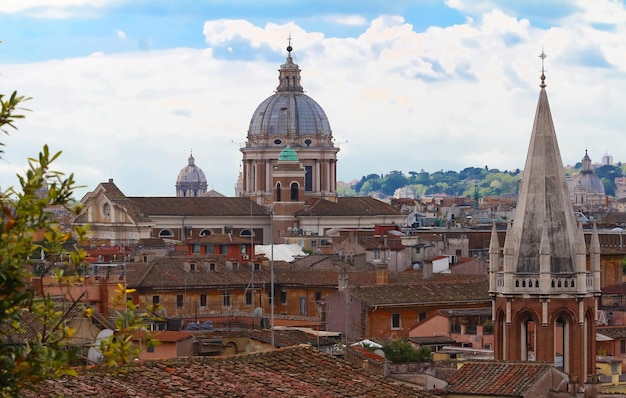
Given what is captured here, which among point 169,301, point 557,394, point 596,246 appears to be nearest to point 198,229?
point 169,301

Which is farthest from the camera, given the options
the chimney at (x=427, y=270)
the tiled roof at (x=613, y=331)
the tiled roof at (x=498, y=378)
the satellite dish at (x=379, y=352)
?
the chimney at (x=427, y=270)

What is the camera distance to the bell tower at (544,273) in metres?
35.7

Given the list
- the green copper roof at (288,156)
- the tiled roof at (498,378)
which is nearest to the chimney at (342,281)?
the tiled roof at (498,378)

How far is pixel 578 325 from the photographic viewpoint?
35812mm

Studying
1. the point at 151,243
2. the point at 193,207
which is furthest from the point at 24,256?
the point at 193,207

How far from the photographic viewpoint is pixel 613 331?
43.2 metres

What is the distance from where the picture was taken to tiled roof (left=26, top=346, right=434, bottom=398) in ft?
40.7

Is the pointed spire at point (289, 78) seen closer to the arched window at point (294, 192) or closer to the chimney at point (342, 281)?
the arched window at point (294, 192)

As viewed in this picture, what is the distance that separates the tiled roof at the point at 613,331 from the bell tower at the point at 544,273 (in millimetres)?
5673

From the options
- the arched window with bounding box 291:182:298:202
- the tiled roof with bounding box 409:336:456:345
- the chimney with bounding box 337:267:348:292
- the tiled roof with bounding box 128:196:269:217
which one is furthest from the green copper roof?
the tiled roof with bounding box 409:336:456:345

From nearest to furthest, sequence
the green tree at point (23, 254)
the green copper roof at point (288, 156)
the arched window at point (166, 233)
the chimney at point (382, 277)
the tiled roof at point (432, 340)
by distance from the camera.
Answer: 1. the green tree at point (23, 254)
2. the tiled roof at point (432, 340)
3. the chimney at point (382, 277)
4. the arched window at point (166, 233)
5. the green copper roof at point (288, 156)

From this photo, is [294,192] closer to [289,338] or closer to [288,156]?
[288,156]

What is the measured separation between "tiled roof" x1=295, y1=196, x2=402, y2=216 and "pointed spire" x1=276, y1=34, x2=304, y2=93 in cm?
1599

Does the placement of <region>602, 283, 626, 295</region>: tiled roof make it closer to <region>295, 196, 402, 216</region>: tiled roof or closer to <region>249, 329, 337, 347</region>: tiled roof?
<region>249, 329, 337, 347</region>: tiled roof
